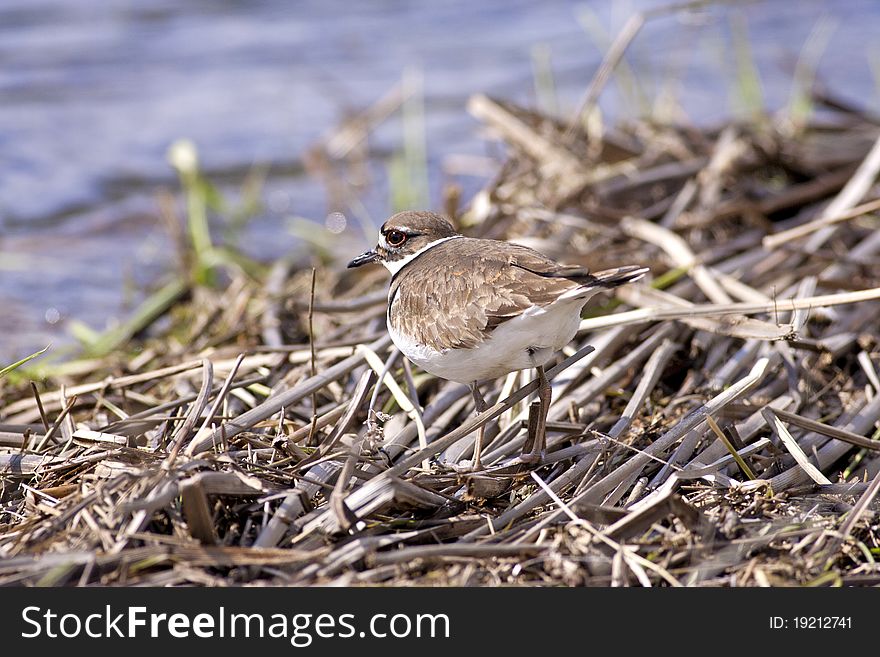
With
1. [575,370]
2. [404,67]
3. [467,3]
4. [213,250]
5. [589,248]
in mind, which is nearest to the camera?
[575,370]

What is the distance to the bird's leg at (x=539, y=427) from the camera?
3.68m

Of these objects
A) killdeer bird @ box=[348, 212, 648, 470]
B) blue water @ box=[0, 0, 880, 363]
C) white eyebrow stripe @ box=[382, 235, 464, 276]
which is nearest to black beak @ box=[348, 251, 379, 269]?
white eyebrow stripe @ box=[382, 235, 464, 276]

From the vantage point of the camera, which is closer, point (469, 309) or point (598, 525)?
point (598, 525)

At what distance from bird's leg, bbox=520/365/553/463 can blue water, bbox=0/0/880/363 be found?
3.76m

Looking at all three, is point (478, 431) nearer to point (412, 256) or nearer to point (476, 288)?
point (476, 288)

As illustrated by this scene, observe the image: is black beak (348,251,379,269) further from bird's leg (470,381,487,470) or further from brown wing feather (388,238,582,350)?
bird's leg (470,381,487,470)

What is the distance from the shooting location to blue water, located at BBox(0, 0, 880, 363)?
7.84 m

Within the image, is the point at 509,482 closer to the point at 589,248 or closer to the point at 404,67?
the point at 589,248

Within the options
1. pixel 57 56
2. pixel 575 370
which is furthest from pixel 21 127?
pixel 575 370

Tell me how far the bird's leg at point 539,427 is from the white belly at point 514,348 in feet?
0.41

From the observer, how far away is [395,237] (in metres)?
4.37

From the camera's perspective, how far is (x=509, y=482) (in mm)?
3615
